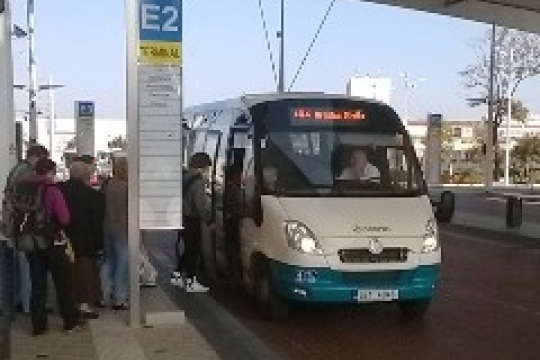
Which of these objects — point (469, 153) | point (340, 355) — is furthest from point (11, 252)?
point (469, 153)

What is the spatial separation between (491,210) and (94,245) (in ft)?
71.3

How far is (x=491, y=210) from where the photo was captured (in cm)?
2920

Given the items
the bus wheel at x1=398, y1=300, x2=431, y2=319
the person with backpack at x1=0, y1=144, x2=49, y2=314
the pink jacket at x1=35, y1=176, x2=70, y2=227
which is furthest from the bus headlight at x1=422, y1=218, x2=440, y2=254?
the person with backpack at x1=0, y1=144, x2=49, y2=314

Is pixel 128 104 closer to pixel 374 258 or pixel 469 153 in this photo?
pixel 374 258

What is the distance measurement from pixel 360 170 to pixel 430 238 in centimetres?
112

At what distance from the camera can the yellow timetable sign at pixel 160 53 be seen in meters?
8.91

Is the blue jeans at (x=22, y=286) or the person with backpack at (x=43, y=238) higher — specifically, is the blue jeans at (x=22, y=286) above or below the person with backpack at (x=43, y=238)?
below

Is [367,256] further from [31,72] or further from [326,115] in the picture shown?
[31,72]

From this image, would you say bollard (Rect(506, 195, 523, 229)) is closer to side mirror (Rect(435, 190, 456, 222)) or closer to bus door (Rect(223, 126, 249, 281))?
bus door (Rect(223, 126, 249, 281))

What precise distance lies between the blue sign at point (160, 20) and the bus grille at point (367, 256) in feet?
8.95

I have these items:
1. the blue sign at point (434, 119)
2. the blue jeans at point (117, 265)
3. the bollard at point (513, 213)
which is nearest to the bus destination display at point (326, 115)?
the blue jeans at point (117, 265)

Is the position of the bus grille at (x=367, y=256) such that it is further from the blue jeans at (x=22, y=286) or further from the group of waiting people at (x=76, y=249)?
the blue jeans at (x=22, y=286)

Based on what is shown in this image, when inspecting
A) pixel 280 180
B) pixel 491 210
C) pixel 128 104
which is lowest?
pixel 491 210


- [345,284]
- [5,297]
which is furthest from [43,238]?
[345,284]
